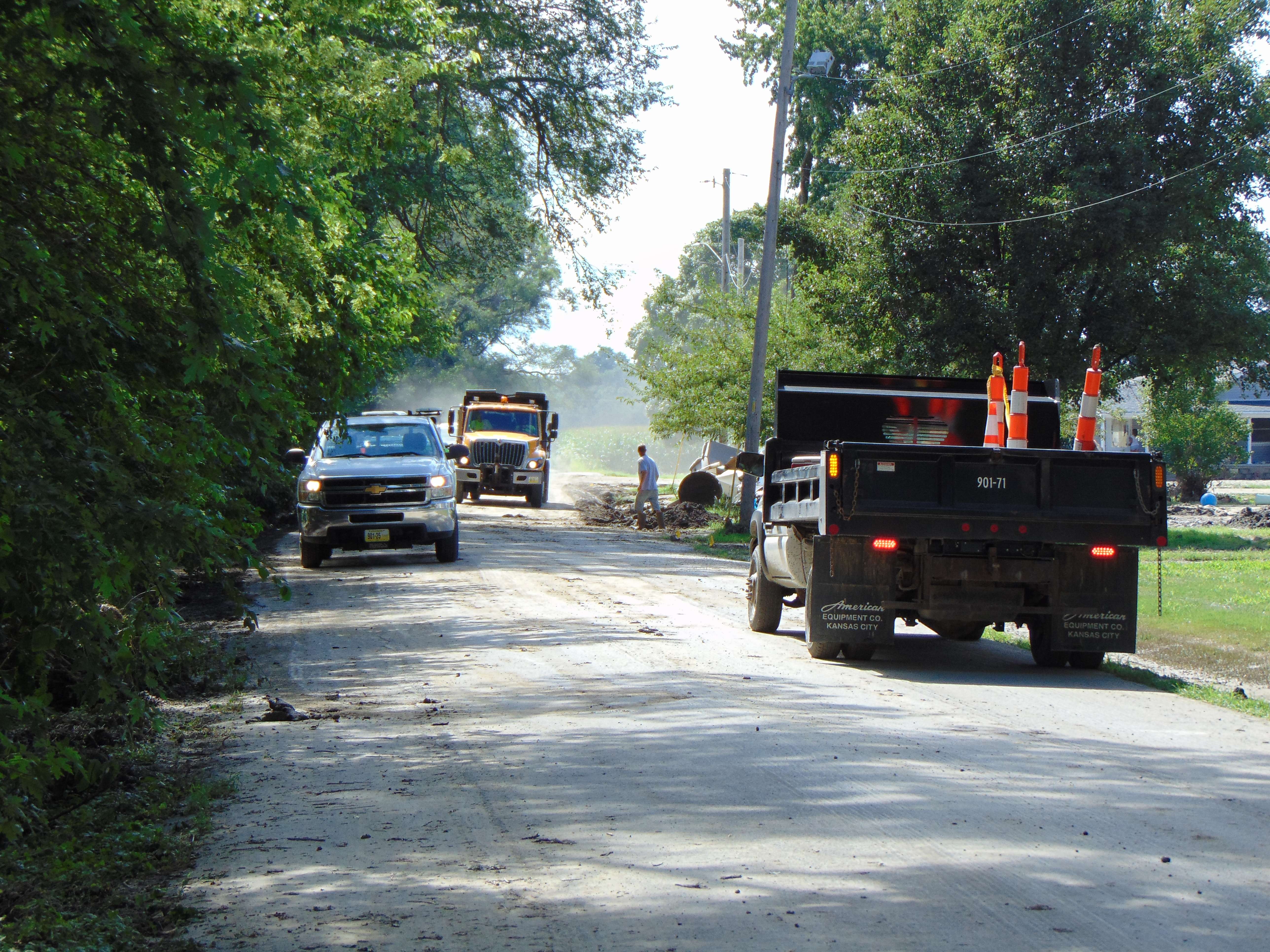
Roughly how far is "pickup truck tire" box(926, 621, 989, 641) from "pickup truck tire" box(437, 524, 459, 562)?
8.02 metres

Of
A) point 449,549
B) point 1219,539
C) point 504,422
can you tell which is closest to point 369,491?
point 449,549

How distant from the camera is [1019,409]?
10.5 metres

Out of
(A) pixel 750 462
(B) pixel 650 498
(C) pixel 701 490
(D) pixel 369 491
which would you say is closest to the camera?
(A) pixel 750 462

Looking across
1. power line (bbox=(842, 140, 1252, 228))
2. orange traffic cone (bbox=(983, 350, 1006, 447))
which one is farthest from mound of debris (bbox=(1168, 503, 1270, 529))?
orange traffic cone (bbox=(983, 350, 1006, 447))

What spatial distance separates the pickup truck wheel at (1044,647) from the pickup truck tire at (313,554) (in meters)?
10.6

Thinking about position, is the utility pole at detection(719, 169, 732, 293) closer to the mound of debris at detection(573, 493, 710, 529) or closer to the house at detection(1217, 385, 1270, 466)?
the mound of debris at detection(573, 493, 710, 529)

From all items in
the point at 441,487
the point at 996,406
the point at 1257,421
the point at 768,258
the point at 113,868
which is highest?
the point at 1257,421

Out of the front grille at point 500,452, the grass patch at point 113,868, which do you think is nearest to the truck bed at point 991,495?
the grass patch at point 113,868

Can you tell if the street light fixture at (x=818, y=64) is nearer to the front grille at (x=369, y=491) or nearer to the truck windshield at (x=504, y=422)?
the front grille at (x=369, y=491)

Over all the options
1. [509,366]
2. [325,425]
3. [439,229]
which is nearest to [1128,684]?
[325,425]

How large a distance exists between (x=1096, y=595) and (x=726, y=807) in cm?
503

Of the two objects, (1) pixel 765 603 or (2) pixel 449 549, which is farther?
(2) pixel 449 549

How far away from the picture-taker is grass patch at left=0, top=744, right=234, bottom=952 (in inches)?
165

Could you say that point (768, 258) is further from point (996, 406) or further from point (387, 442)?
point (996, 406)
